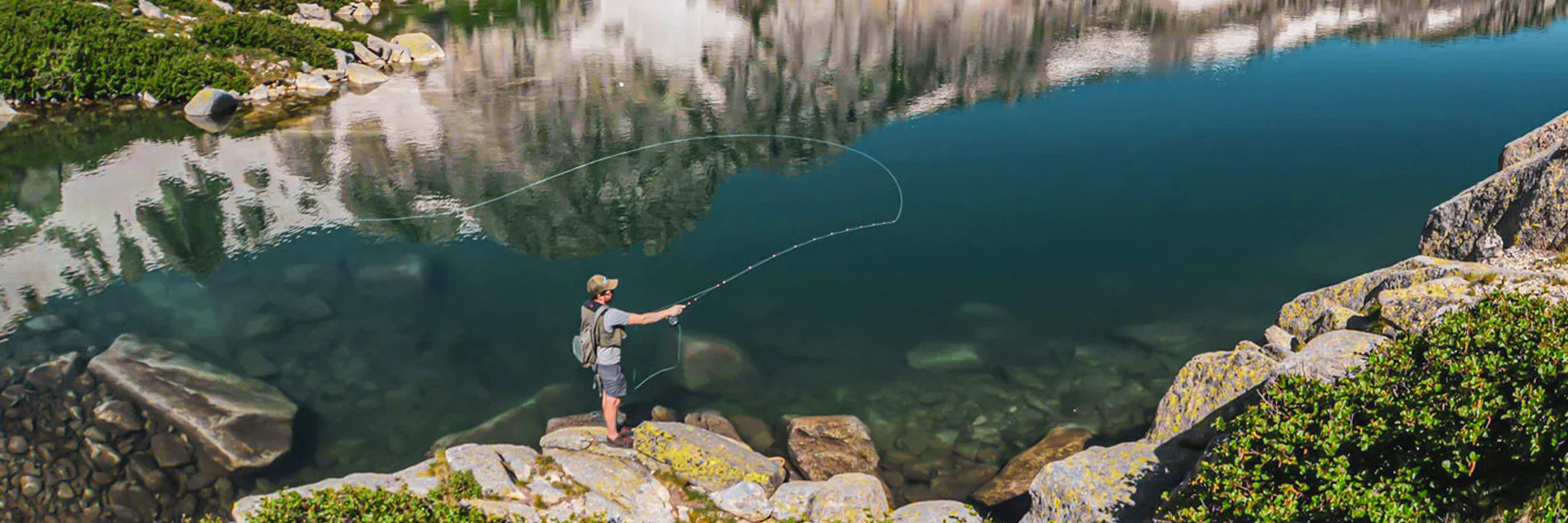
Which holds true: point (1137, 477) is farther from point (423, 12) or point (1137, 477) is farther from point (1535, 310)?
point (423, 12)

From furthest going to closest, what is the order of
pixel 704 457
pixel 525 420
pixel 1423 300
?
1. pixel 525 420
2. pixel 704 457
3. pixel 1423 300

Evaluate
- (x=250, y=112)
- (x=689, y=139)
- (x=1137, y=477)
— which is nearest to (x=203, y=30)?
(x=250, y=112)

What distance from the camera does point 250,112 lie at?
4094 centimetres

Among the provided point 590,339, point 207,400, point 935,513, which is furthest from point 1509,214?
point 207,400

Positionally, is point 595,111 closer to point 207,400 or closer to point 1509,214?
point 207,400

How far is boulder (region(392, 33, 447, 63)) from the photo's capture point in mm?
49875

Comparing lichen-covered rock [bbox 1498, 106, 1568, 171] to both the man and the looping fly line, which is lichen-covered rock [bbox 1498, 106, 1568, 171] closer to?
the looping fly line

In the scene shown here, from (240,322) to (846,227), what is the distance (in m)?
14.3

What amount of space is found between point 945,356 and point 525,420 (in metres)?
8.27

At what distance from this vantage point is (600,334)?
1518cm

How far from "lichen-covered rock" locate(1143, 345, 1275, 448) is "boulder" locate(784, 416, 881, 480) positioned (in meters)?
4.65

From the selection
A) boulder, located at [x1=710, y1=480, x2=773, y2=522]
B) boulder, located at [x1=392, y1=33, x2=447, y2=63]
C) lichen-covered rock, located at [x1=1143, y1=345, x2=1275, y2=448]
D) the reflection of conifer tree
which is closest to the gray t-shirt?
boulder, located at [x1=710, y1=480, x2=773, y2=522]

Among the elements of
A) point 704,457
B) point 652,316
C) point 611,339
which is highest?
point 652,316

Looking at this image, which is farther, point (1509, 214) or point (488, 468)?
point (1509, 214)
